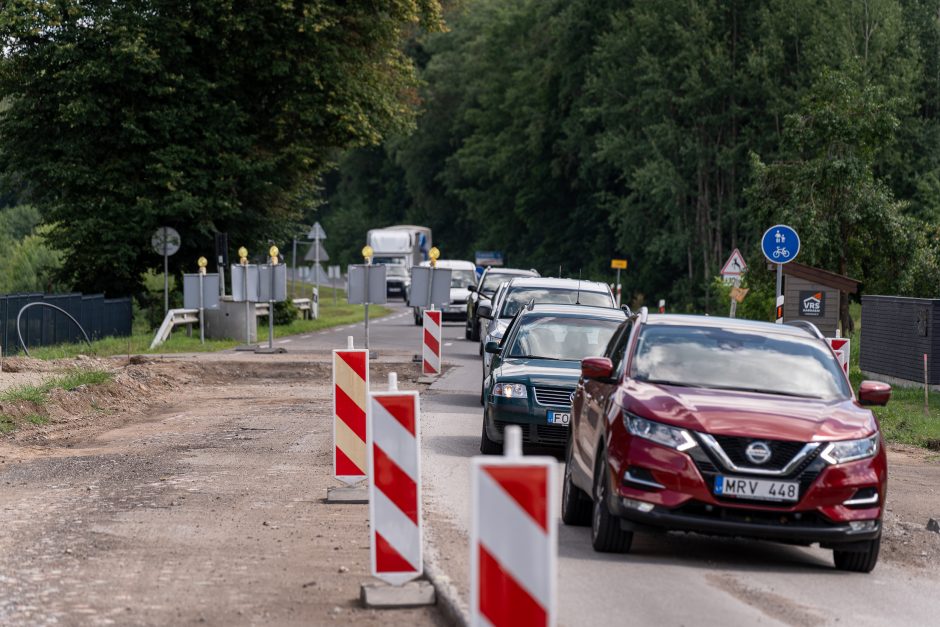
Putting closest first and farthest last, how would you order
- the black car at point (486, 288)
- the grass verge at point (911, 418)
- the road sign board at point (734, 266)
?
the grass verge at point (911, 418)
the black car at point (486, 288)
the road sign board at point (734, 266)

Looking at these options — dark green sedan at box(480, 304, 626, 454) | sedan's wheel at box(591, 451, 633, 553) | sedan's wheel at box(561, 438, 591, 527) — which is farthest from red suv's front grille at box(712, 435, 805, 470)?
dark green sedan at box(480, 304, 626, 454)

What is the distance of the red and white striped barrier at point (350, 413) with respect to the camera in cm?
1131

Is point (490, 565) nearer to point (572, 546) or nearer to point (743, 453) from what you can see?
point (743, 453)

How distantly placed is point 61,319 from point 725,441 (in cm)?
2676

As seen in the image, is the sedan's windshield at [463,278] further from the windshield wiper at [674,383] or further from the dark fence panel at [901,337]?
the windshield wiper at [674,383]

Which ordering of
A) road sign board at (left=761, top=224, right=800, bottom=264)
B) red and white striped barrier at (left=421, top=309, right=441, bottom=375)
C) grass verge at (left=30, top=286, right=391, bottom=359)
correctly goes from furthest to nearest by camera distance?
1. grass verge at (left=30, top=286, right=391, bottom=359)
2. red and white striped barrier at (left=421, top=309, right=441, bottom=375)
3. road sign board at (left=761, top=224, right=800, bottom=264)

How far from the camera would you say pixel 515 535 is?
511cm

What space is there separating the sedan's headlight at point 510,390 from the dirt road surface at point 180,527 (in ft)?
5.93

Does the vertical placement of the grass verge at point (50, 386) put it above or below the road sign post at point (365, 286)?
below

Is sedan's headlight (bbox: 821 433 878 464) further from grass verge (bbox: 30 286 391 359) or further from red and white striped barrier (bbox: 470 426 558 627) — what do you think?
grass verge (bbox: 30 286 391 359)

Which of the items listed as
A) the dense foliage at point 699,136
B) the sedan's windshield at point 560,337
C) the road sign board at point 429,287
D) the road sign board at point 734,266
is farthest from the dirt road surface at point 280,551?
the road sign board at point 734,266

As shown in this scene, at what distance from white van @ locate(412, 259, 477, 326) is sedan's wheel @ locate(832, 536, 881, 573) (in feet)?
129

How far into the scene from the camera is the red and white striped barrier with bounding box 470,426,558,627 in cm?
505

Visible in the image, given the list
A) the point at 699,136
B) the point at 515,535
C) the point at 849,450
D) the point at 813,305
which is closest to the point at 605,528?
the point at 849,450
